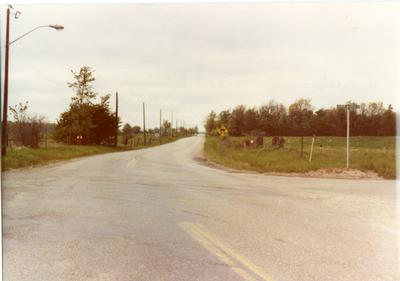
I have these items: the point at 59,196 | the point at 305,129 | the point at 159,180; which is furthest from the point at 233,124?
the point at 59,196

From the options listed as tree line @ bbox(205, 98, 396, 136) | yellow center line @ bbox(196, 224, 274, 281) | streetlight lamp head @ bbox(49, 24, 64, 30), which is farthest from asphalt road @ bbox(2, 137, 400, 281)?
tree line @ bbox(205, 98, 396, 136)

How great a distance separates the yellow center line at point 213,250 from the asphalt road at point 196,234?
0.04 feet

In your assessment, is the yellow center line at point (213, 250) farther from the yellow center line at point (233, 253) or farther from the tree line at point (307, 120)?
the tree line at point (307, 120)

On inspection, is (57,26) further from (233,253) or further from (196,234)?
(233,253)

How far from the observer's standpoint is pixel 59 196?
11.1 metres

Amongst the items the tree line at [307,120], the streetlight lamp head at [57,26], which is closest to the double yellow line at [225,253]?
the streetlight lamp head at [57,26]

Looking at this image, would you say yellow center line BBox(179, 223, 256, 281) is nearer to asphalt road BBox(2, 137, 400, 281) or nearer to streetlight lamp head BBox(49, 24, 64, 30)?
asphalt road BBox(2, 137, 400, 281)

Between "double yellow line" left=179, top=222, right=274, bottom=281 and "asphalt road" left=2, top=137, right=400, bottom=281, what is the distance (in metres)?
0.01

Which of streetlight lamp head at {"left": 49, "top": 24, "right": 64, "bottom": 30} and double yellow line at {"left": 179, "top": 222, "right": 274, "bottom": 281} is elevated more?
streetlight lamp head at {"left": 49, "top": 24, "right": 64, "bottom": 30}

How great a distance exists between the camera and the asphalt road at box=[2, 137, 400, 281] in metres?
5.42

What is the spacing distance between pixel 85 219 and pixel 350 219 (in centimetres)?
517

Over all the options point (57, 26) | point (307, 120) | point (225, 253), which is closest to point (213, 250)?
point (225, 253)

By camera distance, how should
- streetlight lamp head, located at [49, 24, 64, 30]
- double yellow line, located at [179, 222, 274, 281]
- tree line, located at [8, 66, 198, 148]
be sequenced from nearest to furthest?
double yellow line, located at [179, 222, 274, 281]
streetlight lamp head, located at [49, 24, 64, 30]
tree line, located at [8, 66, 198, 148]

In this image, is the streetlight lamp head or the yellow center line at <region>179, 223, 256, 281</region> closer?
the yellow center line at <region>179, 223, 256, 281</region>
